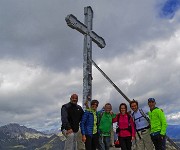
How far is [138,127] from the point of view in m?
11.5

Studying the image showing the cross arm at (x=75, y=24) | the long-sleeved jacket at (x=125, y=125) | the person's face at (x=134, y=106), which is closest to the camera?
the long-sleeved jacket at (x=125, y=125)

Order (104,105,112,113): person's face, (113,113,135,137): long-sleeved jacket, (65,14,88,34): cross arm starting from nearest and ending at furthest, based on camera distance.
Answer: (113,113,135,137): long-sleeved jacket, (104,105,112,113): person's face, (65,14,88,34): cross arm

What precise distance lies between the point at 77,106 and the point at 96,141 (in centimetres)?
162

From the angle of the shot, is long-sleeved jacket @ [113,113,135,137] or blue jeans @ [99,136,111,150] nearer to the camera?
long-sleeved jacket @ [113,113,135,137]

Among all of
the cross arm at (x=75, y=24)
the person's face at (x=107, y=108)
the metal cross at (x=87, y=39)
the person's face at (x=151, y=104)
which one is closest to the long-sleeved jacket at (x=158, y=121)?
the person's face at (x=151, y=104)

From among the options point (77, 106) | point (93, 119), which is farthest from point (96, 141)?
point (77, 106)

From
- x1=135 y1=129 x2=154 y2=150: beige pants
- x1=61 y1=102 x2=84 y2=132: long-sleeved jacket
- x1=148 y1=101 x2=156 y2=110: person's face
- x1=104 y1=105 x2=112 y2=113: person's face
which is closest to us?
x1=61 y1=102 x2=84 y2=132: long-sleeved jacket

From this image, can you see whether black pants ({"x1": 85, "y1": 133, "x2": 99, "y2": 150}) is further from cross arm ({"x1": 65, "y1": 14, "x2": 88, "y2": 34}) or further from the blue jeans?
cross arm ({"x1": 65, "y1": 14, "x2": 88, "y2": 34})

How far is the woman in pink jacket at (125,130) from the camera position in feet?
36.3

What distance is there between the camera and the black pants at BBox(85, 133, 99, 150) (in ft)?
35.7

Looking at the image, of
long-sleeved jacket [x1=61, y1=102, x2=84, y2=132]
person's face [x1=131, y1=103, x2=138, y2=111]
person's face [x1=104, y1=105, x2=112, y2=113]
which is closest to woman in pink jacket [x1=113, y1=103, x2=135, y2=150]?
person's face [x1=131, y1=103, x2=138, y2=111]

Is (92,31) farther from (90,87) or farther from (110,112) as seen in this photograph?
(110,112)

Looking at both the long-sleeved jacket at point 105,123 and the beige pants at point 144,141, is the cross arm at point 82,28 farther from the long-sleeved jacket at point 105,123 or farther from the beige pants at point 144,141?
the beige pants at point 144,141

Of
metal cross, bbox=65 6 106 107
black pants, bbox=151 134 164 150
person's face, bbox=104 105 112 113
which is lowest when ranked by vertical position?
black pants, bbox=151 134 164 150
